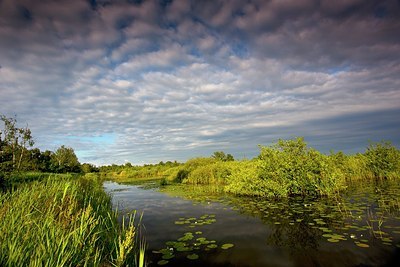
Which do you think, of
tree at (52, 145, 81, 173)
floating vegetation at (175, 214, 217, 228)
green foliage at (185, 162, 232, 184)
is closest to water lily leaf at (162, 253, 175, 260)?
floating vegetation at (175, 214, 217, 228)

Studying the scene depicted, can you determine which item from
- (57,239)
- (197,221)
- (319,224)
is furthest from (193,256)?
(319,224)

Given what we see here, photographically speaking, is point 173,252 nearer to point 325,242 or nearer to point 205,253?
point 205,253

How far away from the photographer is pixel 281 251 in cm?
691

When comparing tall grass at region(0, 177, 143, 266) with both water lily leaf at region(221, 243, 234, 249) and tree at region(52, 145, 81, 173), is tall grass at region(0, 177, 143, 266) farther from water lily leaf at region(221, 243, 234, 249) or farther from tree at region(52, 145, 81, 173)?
tree at region(52, 145, 81, 173)

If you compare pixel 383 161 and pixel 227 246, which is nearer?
pixel 227 246

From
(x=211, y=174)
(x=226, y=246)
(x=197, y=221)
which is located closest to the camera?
(x=226, y=246)

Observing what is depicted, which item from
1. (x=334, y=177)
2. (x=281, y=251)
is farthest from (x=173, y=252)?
(x=334, y=177)

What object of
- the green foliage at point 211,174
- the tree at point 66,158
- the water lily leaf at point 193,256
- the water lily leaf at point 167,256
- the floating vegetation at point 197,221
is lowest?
the water lily leaf at point 167,256

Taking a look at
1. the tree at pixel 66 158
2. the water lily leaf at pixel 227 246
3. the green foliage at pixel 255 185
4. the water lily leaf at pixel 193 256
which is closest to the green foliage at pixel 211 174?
the green foliage at pixel 255 185

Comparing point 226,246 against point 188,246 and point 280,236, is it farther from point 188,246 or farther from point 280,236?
point 280,236

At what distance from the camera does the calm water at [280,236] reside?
6316 millimetres

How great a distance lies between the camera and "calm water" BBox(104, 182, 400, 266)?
6.32 m

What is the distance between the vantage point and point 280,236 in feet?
27.0

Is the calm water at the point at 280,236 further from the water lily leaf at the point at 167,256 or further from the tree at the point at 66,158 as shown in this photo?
the tree at the point at 66,158
